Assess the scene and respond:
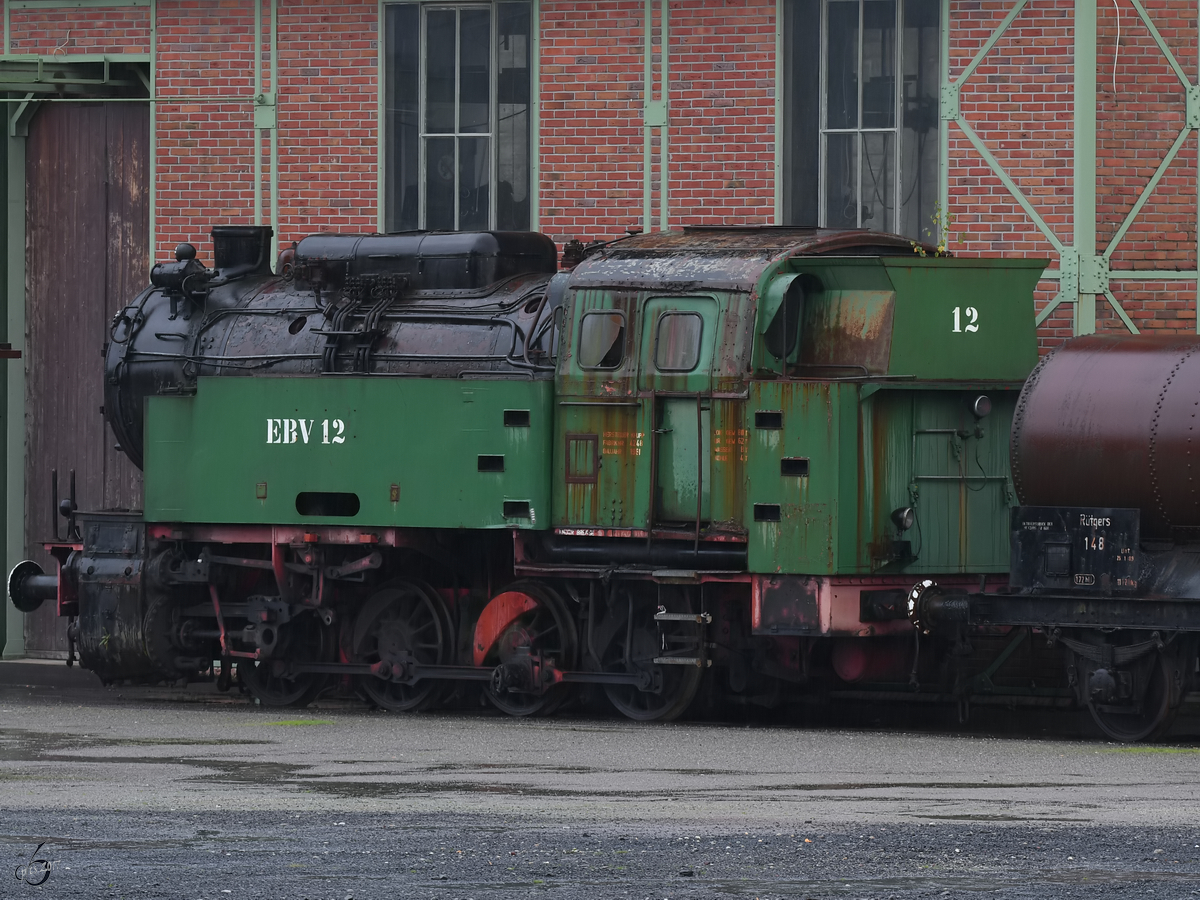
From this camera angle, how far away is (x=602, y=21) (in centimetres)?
1884

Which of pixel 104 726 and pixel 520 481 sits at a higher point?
pixel 520 481

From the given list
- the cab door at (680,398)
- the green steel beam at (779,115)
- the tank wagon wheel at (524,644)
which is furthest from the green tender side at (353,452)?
the green steel beam at (779,115)

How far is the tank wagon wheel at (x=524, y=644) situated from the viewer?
1587 centimetres

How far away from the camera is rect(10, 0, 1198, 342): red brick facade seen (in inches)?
691

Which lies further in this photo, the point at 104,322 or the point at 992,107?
the point at 104,322

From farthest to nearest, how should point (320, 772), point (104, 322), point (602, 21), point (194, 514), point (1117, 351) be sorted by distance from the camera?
point (104, 322) < point (602, 21) < point (194, 514) < point (1117, 351) < point (320, 772)

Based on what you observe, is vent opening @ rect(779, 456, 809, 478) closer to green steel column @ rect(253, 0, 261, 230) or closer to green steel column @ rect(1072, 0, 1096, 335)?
green steel column @ rect(1072, 0, 1096, 335)

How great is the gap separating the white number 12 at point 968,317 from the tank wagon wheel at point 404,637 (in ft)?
13.5

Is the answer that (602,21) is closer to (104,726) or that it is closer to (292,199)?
(292,199)

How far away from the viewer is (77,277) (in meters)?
20.9

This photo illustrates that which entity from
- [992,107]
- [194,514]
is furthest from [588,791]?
[992,107]

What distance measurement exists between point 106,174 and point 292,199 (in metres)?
2.29

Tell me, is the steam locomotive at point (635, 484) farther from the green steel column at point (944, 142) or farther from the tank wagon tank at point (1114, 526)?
the green steel column at point (944, 142)

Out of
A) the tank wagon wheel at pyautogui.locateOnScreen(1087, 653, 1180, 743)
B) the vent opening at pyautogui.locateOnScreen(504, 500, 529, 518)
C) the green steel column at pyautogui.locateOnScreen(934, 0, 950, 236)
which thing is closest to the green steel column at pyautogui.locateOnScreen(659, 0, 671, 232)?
the green steel column at pyautogui.locateOnScreen(934, 0, 950, 236)
